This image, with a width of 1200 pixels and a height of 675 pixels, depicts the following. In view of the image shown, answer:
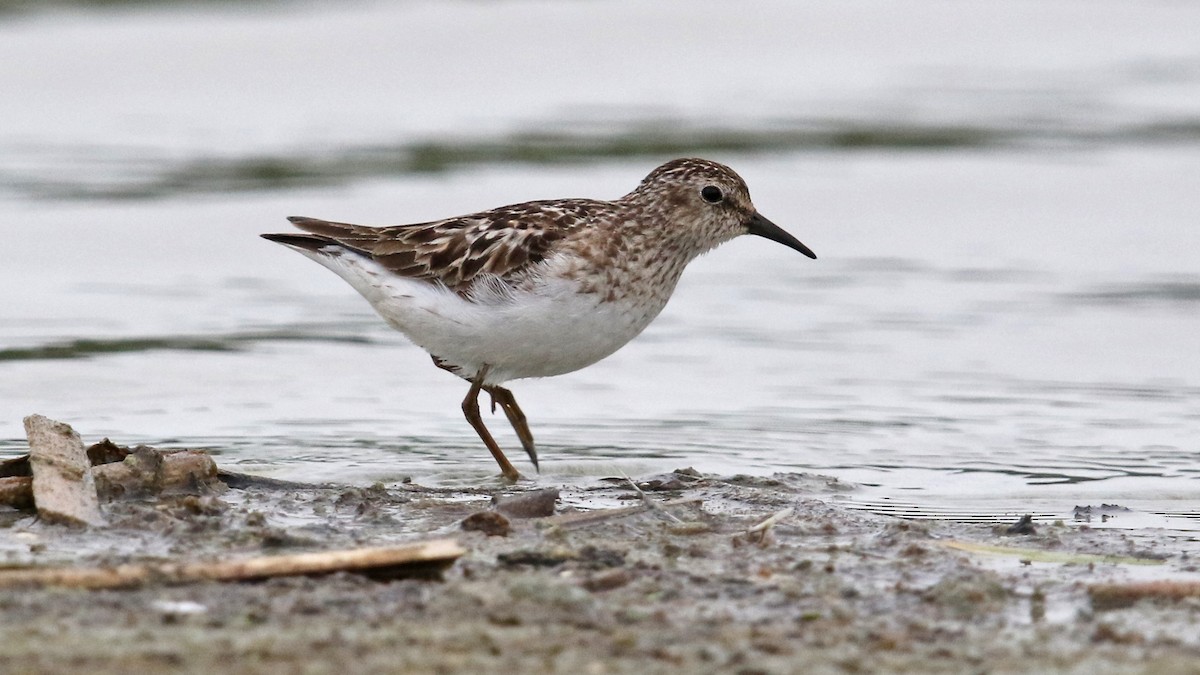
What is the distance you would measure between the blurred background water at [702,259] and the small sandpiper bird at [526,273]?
0.55 meters

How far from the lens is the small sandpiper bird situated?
7.79 metres

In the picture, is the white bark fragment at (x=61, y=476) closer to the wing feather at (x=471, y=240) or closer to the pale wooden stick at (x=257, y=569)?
the pale wooden stick at (x=257, y=569)

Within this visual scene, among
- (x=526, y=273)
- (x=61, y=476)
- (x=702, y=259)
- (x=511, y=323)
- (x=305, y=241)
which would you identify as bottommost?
(x=61, y=476)

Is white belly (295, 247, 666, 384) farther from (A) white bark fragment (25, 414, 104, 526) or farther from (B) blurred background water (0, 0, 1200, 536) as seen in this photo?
(A) white bark fragment (25, 414, 104, 526)

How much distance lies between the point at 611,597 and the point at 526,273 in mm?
2687

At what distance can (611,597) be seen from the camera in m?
5.34

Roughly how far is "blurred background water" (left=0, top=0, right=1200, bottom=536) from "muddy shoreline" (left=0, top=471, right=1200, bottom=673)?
1.01 metres

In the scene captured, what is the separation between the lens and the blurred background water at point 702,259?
29.5ft

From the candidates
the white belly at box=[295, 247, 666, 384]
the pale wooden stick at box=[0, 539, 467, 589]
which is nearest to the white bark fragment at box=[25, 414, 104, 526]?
the pale wooden stick at box=[0, 539, 467, 589]

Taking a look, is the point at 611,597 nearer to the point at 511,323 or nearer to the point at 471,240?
the point at 511,323

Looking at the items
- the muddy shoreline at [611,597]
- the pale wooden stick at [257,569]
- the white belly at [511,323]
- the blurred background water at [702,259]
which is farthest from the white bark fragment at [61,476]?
the white belly at [511,323]

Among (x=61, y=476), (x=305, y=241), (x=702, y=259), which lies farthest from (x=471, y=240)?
(x=702, y=259)

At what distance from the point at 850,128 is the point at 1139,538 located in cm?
1258

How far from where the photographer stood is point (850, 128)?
18938mm
